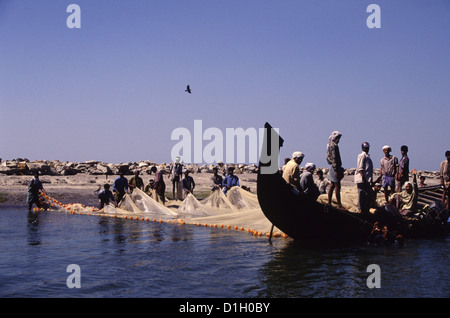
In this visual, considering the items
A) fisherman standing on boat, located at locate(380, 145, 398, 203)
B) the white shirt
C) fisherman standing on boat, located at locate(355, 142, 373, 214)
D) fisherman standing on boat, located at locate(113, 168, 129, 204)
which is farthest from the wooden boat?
fisherman standing on boat, located at locate(113, 168, 129, 204)

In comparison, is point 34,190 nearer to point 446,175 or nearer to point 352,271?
point 352,271

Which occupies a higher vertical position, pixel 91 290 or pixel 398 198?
pixel 398 198

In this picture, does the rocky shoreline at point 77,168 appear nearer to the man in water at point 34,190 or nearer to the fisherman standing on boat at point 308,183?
the man in water at point 34,190

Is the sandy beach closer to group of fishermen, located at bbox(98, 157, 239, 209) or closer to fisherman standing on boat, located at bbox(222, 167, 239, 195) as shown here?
group of fishermen, located at bbox(98, 157, 239, 209)

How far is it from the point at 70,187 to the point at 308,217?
59.6ft

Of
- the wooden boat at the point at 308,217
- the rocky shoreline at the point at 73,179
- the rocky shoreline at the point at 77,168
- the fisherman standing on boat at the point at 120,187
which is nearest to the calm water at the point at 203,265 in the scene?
the wooden boat at the point at 308,217

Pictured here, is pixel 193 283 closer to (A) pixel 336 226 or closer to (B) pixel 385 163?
(A) pixel 336 226

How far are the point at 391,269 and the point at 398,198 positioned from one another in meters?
4.30

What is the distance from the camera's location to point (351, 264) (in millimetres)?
9914

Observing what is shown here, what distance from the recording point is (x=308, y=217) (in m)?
10.8

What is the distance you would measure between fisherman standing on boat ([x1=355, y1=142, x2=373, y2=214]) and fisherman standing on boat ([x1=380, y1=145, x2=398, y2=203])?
7.44 feet

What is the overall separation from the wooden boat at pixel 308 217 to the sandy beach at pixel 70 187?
847cm
